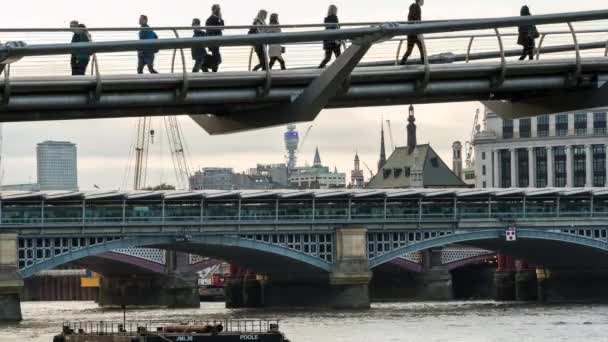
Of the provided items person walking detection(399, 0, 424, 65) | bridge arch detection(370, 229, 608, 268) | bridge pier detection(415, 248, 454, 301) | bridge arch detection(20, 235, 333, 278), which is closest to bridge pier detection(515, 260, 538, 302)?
bridge pier detection(415, 248, 454, 301)

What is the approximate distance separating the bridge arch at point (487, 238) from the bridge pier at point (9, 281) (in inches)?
941

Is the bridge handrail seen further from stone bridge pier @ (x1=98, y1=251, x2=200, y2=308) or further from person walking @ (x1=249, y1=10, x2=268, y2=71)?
stone bridge pier @ (x1=98, y1=251, x2=200, y2=308)

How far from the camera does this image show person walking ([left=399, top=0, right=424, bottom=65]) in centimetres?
4050

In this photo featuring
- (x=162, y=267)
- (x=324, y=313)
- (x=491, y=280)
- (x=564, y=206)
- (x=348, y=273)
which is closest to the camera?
(x=324, y=313)

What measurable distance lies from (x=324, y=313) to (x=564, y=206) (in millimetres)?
26725

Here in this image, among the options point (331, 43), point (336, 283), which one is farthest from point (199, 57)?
point (336, 283)

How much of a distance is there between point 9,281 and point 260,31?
7085 centimetres

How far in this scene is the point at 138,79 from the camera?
38.1 metres

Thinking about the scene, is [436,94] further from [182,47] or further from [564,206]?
[564,206]

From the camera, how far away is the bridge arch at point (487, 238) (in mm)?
122375

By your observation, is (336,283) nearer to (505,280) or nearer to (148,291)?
(148,291)

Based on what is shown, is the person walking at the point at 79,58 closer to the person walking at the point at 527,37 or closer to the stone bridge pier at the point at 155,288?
the person walking at the point at 527,37

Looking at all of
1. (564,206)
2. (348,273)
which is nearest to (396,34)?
(348,273)

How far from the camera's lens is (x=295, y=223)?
119875 millimetres
